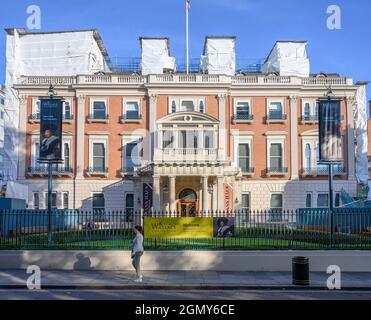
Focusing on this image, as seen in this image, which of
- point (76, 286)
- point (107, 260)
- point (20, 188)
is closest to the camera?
point (76, 286)

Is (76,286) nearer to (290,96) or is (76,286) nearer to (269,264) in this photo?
(269,264)

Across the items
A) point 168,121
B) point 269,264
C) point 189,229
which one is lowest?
point 269,264

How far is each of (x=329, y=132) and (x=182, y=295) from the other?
11.7 m

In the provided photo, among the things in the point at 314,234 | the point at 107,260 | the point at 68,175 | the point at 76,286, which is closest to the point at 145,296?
the point at 76,286

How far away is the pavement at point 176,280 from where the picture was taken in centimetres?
1560

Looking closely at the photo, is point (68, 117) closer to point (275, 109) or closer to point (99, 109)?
point (99, 109)

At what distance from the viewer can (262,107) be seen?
45.4m

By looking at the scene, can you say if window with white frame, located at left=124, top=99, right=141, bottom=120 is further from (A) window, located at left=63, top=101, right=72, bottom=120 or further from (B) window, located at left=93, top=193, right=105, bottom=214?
(B) window, located at left=93, top=193, right=105, bottom=214

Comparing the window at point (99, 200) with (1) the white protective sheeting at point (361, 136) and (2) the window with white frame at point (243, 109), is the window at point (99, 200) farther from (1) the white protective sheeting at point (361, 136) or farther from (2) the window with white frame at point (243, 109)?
(1) the white protective sheeting at point (361, 136)

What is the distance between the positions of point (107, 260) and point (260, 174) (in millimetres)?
27530

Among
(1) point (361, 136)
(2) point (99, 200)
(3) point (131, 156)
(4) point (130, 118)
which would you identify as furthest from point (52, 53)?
(1) point (361, 136)

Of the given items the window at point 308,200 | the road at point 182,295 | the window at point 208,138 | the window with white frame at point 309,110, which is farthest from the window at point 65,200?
the road at point 182,295

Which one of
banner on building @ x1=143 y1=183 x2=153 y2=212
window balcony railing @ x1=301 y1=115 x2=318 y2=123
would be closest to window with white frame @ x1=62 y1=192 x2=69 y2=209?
banner on building @ x1=143 y1=183 x2=153 y2=212

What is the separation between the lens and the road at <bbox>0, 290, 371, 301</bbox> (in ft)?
45.3
